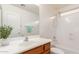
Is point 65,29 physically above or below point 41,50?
above

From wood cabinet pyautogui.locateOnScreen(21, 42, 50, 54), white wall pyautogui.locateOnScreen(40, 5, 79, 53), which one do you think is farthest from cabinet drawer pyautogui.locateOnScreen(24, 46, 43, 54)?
white wall pyautogui.locateOnScreen(40, 5, 79, 53)

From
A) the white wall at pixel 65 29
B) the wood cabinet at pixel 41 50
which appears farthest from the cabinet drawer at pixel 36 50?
the white wall at pixel 65 29

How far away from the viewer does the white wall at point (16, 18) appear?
1.18m

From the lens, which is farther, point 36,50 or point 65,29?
point 65,29

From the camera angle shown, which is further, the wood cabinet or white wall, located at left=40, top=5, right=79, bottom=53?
A: white wall, located at left=40, top=5, right=79, bottom=53

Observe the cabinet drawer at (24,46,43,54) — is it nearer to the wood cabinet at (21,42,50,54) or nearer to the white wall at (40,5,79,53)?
the wood cabinet at (21,42,50,54)

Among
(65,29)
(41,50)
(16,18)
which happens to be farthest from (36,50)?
(65,29)

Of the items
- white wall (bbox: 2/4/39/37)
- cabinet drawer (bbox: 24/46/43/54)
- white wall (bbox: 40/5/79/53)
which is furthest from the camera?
white wall (bbox: 40/5/79/53)

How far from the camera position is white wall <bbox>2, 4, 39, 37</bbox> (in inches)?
46.4

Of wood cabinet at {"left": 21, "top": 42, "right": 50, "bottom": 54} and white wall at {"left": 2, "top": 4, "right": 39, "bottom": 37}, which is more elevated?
white wall at {"left": 2, "top": 4, "right": 39, "bottom": 37}

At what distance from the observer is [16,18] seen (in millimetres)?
1243

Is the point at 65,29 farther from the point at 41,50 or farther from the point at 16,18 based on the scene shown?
the point at 16,18
